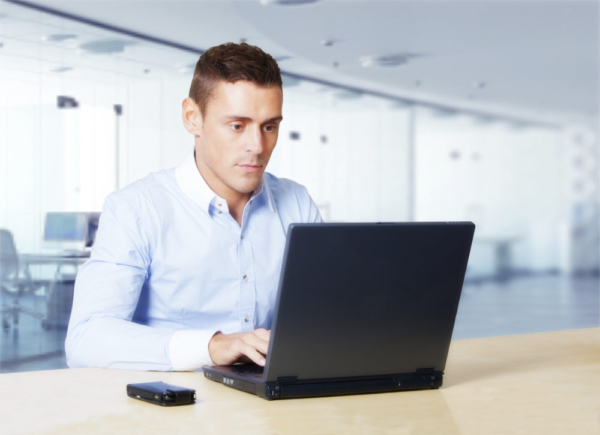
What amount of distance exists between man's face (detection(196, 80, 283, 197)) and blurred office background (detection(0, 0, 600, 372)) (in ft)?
16.3

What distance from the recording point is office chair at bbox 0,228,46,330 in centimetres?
641

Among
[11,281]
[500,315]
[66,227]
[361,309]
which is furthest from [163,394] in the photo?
[500,315]

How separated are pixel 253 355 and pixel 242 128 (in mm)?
618

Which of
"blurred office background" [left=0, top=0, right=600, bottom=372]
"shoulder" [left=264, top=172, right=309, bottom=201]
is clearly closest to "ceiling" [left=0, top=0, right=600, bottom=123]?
"blurred office background" [left=0, top=0, right=600, bottom=372]

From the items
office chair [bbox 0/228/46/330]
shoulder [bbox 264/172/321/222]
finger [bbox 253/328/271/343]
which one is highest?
shoulder [bbox 264/172/321/222]

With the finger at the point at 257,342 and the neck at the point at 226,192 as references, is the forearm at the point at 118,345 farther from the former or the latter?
the neck at the point at 226,192

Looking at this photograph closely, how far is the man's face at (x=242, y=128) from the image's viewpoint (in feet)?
5.78

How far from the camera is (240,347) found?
4.64 feet

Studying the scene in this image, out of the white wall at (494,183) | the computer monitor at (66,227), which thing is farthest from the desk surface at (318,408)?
the white wall at (494,183)

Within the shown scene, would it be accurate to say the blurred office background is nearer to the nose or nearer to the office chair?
the office chair

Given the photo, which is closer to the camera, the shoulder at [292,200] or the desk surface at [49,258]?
the shoulder at [292,200]

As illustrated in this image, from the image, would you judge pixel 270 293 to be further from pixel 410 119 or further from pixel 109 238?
pixel 410 119

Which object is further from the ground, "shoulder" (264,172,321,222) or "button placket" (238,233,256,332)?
"shoulder" (264,172,321,222)

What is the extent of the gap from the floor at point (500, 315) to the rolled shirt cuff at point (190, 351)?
4.90 metres
